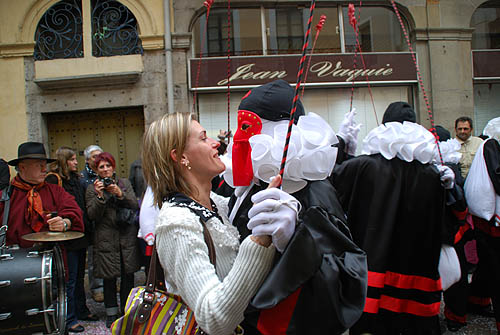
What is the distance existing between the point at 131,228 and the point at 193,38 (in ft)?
17.2

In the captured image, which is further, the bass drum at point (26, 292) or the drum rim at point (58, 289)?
the drum rim at point (58, 289)

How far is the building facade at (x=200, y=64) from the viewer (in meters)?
8.49

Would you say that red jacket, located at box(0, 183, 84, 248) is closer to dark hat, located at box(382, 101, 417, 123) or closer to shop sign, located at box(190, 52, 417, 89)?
dark hat, located at box(382, 101, 417, 123)

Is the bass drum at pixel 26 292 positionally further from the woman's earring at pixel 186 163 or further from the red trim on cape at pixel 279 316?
the red trim on cape at pixel 279 316

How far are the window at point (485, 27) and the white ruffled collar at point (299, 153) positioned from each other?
9.80 m

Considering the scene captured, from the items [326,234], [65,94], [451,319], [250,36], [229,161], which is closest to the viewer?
[326,234]

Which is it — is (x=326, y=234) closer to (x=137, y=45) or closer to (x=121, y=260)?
(x=121, y=260)

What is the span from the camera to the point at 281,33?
925 cm

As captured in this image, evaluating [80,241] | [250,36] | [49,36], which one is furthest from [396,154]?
[49,36]

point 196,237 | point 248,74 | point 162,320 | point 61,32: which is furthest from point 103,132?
point 196,237

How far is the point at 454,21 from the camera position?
909cm

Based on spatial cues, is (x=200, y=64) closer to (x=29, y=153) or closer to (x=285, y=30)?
(x=285, y=30)

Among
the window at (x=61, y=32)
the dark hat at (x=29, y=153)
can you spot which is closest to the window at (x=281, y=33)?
the window at (x=61, y=32)

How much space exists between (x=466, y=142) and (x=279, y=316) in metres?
5.54
